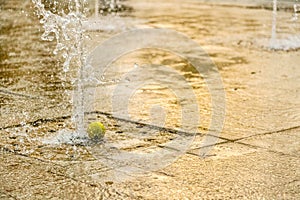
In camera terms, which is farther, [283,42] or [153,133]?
[283,42]

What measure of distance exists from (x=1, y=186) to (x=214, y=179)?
1.29 m

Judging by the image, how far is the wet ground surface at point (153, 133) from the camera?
3990mm

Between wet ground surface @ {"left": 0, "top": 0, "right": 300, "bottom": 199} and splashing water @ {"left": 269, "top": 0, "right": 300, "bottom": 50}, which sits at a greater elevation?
wet ground surface @ {"left": 0, "top": 0, "right": 300, "bottom": 199}

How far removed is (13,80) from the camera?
7016 millimetres

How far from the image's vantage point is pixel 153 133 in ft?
16.8

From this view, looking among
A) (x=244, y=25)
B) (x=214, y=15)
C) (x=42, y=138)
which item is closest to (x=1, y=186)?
(x=42, y=138)

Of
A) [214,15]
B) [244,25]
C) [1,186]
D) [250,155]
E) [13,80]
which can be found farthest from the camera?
[214,15]

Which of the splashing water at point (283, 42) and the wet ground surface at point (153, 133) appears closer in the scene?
the wet ground surface at point (153, 133)

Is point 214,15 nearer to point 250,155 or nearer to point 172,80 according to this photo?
point 172,80

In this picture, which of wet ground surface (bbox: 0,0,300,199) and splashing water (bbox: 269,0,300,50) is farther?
splashing water (bbox: 269,0,300,50)

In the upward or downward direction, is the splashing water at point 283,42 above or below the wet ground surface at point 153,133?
below

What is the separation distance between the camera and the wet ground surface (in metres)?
3.99

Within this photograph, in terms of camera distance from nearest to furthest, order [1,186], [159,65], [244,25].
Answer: [1,186] → [159,65] → [244,25]

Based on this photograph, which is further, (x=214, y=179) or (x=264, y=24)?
(x=264, y=24)
